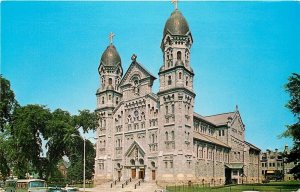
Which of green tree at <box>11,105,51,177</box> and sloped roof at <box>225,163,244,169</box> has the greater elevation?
green tree at <box>11,105,51,177</box>

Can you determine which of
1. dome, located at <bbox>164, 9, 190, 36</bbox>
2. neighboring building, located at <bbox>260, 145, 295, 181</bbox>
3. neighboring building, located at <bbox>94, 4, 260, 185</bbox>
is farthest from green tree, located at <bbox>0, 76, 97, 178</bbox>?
neighboring building, located at <bbox>260, 145, 295, 181</bbox>

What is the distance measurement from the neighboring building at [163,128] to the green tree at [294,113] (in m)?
16.0

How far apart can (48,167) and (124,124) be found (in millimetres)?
15015

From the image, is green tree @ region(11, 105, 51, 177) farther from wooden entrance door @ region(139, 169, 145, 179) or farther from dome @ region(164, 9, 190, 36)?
dome @ region(164, 9, 190, 36)

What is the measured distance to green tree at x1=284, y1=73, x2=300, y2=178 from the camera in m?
46.1

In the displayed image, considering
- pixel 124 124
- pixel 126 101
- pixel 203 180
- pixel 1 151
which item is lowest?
pixel 203 180

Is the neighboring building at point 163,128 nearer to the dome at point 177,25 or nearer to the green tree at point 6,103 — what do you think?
the dome at point 177,25

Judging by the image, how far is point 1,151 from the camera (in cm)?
5969

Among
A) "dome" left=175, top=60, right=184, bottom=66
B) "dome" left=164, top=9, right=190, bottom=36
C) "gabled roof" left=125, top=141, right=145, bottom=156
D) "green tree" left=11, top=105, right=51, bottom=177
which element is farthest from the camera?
"gabled roof" left=125, top=141, right=145, bottom=156

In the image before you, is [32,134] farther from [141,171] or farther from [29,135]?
[141,171]

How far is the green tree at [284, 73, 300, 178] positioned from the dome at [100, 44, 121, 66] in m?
36.0

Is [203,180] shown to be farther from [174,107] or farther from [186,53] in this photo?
[186,53]

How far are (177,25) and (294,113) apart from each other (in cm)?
2367

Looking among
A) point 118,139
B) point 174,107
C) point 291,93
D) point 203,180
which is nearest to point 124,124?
point 118,139
